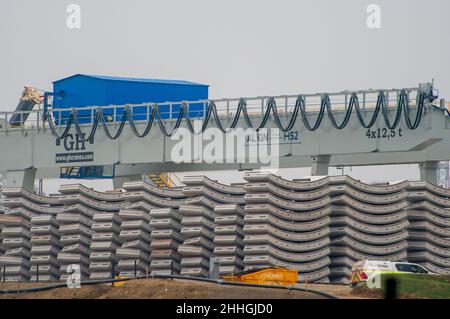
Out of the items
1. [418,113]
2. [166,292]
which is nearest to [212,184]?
[418,113]

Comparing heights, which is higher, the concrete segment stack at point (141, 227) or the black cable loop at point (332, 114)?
the black cable loop at point (332, 114)

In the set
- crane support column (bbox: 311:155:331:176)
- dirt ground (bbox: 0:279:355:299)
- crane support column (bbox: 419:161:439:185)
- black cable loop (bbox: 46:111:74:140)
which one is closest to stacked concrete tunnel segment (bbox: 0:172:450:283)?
crane support column (bbox: 311:155:331:176)

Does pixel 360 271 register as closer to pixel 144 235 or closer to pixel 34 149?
pixel 144 235

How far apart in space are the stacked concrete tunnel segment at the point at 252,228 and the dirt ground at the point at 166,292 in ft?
32.5

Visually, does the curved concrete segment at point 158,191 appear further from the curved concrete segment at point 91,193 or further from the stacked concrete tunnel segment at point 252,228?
the curved concrete segment at point 91,193

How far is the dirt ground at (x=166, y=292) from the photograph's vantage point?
157ft

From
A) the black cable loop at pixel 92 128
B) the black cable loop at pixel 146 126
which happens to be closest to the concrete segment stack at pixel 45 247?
the black cable loop at pixel 92 128

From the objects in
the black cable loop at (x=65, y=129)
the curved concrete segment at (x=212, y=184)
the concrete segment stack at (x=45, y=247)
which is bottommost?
the concrete segment stack at (x=45, y=247)

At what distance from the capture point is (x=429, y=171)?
70375 millimetres

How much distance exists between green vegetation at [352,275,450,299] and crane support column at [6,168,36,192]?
104 feet

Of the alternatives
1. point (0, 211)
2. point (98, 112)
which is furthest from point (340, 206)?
point (0, 211)

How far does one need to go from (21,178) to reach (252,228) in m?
18.1

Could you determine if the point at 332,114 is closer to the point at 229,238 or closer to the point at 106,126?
the point at 229,238
